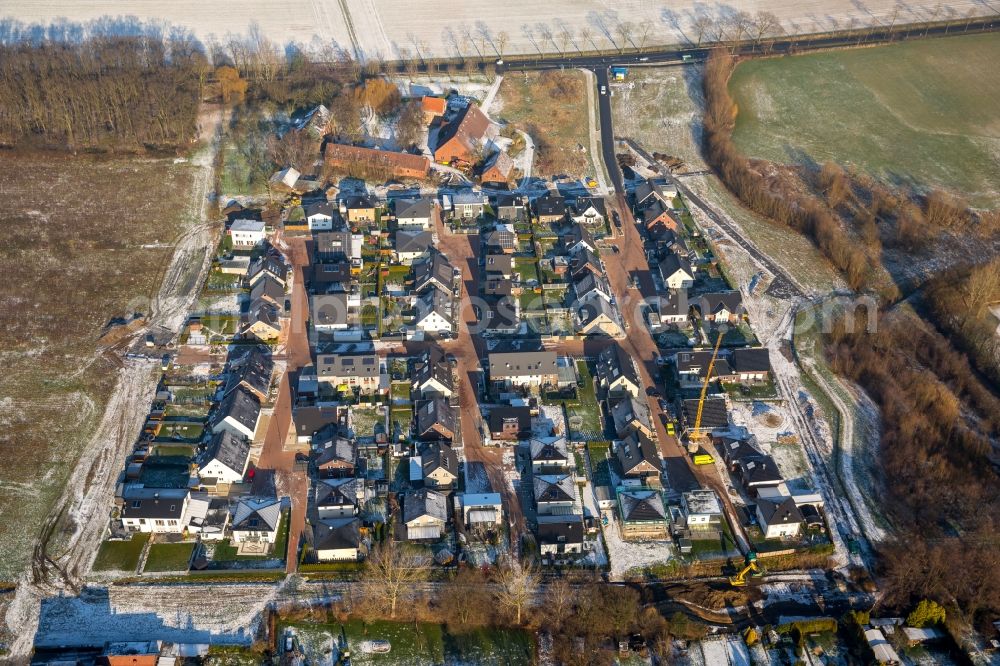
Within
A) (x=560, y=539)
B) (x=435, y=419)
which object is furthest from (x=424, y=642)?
(x=435, y=419)

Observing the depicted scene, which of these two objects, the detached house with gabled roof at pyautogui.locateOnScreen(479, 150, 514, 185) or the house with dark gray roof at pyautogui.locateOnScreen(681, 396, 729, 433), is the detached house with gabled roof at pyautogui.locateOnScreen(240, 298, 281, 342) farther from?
the house with dark gray roof at pyautogui.locateOnScreen(681, 396, 729, 433)

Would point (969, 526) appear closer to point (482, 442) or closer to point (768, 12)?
point (482, 442)

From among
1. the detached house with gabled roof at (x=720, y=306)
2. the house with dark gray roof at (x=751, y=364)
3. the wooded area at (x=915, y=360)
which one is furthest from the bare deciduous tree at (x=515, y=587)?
the detached house with gabled roof at (x=720, y=306)

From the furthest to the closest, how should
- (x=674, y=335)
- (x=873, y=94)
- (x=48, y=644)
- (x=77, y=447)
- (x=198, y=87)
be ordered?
(x=873, y=94)
(x=198, y=87)
(x=674, y=335)
(x=77, y=447)
(x=48, y=644)

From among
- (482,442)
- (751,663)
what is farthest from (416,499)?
(751,663)

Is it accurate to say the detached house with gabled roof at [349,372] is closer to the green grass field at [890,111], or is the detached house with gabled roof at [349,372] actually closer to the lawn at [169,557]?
the lawn at [169,557]
